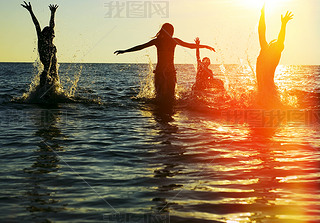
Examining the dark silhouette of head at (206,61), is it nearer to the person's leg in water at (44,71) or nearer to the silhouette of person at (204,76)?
the silhouette of person at (204,76)

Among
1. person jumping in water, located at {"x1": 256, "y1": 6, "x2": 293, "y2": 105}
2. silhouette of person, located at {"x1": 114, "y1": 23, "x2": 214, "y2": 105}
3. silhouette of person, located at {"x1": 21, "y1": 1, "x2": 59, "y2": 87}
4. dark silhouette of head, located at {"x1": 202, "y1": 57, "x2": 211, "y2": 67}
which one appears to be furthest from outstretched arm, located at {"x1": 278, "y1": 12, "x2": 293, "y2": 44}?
silhouette of person, located at {"x1": 21, "y1": 1, "x2": 59, "y2": 87}

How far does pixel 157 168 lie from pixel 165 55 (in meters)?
7.00

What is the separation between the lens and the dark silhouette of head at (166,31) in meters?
12.1

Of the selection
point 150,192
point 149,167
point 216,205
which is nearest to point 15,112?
point 149,167

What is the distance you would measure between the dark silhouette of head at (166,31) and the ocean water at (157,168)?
8.20 feet

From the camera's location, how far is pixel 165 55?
40.9ft

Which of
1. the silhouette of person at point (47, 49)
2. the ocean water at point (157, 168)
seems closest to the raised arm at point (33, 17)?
the silhouette of person at point (47, 49)

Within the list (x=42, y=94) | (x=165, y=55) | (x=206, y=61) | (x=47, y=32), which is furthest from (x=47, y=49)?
(x=206, y=61)

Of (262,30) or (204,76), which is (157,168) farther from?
(204,76)

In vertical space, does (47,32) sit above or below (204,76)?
above

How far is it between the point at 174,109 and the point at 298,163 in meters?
6.80

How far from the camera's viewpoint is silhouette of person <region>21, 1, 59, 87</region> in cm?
1326

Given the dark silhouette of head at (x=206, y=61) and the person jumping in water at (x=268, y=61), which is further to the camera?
the dark silhouette of head at (x=206, y=61)

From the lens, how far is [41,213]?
13.8 ft
